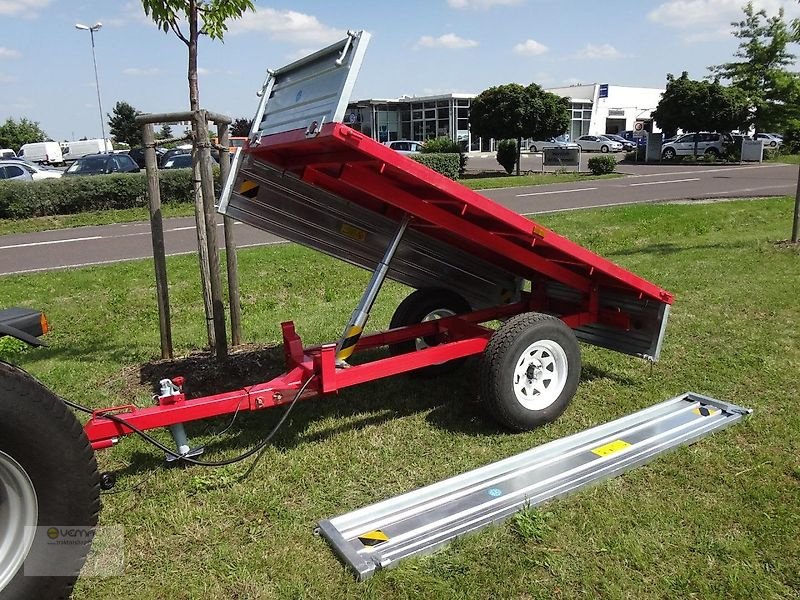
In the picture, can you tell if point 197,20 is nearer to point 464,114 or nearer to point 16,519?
point 16,519

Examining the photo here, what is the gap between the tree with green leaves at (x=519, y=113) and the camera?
31.5 meters

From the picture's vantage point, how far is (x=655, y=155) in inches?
1576

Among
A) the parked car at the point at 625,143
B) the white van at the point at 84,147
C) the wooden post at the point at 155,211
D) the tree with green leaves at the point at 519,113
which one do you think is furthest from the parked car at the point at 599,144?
the wooden post at the point at 155,211

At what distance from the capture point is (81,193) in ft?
62.1

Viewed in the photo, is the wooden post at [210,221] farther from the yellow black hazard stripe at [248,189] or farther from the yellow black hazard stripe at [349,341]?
the yellow black hazard stripe at [349,341]

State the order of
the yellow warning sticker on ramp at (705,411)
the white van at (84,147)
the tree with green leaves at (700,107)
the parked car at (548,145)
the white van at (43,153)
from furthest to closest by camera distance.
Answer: the white van at (84,147) → the white van at (43,153) → the tree with green leaves at (700,107) → the parked car at (548,145) → the yellow warning sticker on ramp at (705,411)

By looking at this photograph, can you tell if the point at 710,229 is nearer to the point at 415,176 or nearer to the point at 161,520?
the point at 415,176

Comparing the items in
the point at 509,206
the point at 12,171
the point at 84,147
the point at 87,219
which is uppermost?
the point at 84,147

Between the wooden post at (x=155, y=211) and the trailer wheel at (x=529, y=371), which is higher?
the wooden post at (x=155, y=211)

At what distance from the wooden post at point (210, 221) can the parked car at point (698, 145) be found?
40402mm

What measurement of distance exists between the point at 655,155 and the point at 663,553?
134 ft

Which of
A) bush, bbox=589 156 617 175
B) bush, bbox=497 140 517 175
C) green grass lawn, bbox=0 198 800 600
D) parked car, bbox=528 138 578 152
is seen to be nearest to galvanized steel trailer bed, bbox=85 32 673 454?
green grass lawn, bbox=0 198 800 600

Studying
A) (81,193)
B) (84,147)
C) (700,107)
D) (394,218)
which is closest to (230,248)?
(394,218)

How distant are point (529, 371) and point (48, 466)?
289 cm
